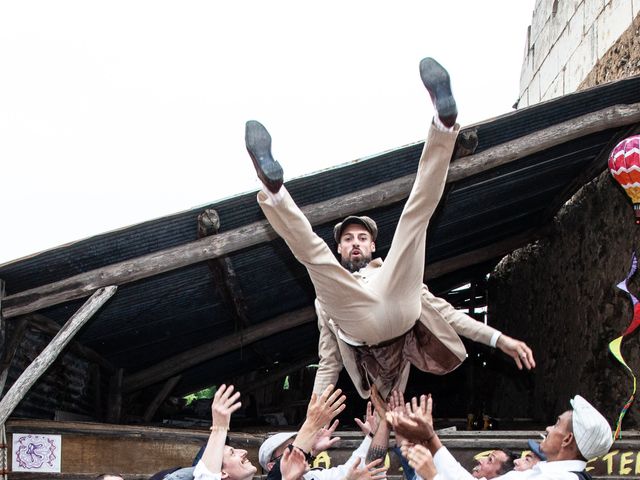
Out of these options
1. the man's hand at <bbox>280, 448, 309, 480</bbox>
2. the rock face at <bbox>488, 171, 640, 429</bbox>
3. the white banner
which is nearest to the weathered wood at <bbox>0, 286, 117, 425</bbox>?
the white banner

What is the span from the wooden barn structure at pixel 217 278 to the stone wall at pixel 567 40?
4.14ft

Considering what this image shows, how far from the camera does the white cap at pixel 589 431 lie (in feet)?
10.9

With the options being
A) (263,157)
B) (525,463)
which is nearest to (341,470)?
(525,463)

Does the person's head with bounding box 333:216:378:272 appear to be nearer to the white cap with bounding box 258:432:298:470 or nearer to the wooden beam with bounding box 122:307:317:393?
the white cap with bounding box 258:432:298:470

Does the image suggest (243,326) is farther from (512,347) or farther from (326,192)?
(512,347)

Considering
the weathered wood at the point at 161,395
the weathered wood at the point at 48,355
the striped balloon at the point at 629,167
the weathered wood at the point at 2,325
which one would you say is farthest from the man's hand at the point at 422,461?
the weathered wood at the point at 161,395

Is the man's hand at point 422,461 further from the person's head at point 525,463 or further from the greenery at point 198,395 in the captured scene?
the greenery at point 198,395

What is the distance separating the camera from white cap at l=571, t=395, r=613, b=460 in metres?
3.31

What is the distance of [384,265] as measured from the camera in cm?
393

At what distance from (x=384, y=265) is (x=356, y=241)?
1.61 ft

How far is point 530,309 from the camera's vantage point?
1059 cm

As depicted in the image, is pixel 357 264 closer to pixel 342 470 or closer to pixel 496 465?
pixel 342 470

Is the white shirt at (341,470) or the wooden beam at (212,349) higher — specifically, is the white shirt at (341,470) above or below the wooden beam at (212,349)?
below

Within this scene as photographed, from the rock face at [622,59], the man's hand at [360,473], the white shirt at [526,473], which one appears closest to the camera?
the white shirt at [526,473]
